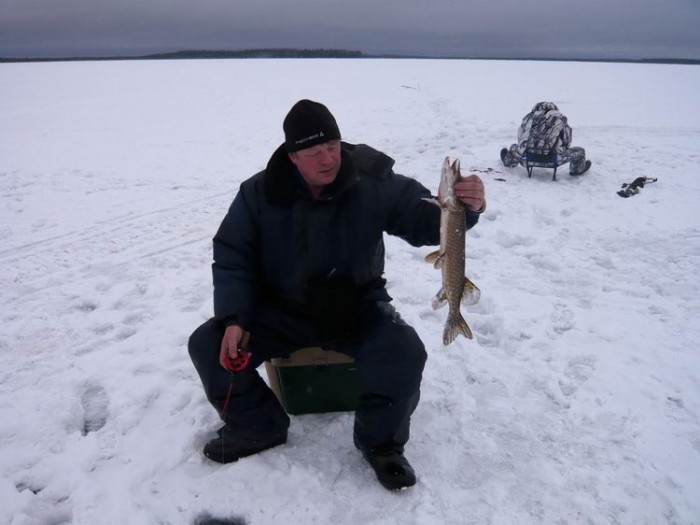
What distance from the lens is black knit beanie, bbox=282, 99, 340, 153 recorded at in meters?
2.58

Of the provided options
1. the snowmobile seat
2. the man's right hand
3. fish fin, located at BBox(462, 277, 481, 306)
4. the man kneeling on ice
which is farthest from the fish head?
the snowmobile seat

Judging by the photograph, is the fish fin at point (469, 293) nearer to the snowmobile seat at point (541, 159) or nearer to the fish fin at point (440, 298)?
the fish fin at point (440, 298)

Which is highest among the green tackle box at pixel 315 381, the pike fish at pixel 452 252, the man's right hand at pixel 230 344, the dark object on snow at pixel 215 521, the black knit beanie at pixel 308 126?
the black knit beanie at pixel 308 126

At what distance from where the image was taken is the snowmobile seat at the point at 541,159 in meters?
8.10

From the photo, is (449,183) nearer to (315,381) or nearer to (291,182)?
(291,182)

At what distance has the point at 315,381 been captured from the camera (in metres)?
2.95

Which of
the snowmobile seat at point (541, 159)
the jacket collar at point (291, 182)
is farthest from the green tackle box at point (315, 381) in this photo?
the snowmobile seat at point (541, 159)

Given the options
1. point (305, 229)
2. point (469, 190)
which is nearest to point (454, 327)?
point (469, 190)

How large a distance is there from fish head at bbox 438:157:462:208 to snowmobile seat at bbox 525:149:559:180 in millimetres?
6514

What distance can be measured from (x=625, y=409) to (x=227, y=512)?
2.55 m

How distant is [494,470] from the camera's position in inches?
106

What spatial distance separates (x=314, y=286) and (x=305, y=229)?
0.33 m

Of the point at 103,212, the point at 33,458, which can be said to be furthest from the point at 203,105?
the point at 33,458

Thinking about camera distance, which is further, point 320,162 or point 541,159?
point 541,159
